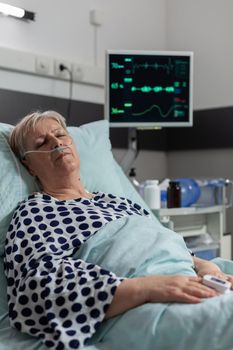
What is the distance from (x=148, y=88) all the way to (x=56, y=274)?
1.47 m

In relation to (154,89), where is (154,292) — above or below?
below

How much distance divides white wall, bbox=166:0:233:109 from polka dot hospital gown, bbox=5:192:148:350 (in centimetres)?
161

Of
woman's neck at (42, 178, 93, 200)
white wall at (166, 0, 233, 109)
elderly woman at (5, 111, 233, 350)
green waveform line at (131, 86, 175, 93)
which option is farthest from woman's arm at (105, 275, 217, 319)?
white wall at (166, 0, 233, 109)

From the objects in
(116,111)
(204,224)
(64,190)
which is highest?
(116,111)

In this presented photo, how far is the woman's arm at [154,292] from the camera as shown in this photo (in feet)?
3.54

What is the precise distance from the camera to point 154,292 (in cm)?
110

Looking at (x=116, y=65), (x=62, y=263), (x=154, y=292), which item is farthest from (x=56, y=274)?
(x=116, y=65)

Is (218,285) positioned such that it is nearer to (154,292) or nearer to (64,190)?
(154,292)

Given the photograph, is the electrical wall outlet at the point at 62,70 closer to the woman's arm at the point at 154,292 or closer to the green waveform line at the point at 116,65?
the green waveform line at the point at 116,65

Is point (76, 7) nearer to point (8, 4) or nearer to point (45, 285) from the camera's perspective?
point (8, 4)

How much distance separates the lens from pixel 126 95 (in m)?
2.39

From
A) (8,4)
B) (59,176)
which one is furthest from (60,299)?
(8,4)

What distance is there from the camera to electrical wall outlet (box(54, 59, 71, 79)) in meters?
2.46

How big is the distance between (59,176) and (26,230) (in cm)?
30
